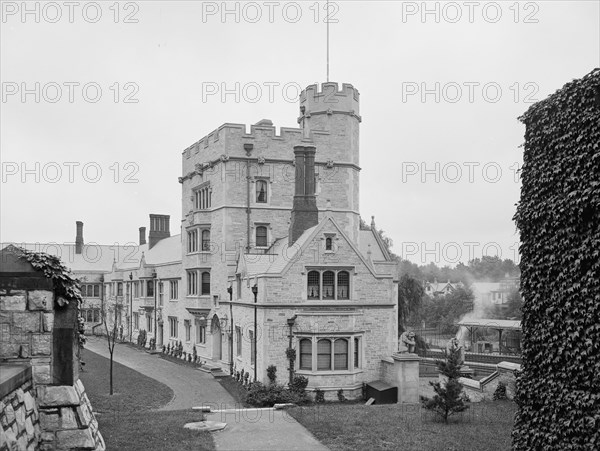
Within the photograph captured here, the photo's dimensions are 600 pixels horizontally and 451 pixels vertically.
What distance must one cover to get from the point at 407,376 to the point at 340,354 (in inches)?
122

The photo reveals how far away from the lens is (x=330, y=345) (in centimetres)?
2686

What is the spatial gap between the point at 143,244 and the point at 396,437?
6229 cm

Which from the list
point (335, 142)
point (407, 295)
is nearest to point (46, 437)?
point (335, 142)

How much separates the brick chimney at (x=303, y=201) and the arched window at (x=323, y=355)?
5.98m

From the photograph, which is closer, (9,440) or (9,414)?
(9,440)

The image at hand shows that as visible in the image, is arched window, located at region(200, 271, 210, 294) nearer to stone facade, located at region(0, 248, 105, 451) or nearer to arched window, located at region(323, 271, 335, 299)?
arched window, located at region(323, 271, 335, 299)

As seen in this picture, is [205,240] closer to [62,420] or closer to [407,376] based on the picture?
[407,376]

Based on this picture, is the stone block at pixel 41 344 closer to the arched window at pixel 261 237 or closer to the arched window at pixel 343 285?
the arched window at pixel 343 285

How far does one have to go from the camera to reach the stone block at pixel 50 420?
7.44 meters

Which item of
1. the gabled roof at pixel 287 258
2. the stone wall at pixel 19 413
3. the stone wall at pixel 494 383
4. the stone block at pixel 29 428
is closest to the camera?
the stone wall at pixel 19 413

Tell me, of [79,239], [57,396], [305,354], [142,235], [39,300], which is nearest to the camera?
[39,300]

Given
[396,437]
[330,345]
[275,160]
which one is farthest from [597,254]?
[275,160]

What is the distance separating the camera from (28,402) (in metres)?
7.07

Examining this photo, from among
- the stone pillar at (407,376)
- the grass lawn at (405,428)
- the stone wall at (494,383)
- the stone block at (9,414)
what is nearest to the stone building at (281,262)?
the stone pillar at (407,376)
